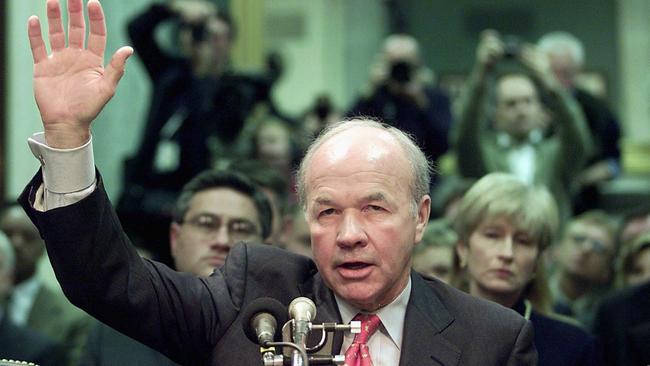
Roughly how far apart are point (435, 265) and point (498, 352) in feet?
7.64

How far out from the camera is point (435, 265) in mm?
5781

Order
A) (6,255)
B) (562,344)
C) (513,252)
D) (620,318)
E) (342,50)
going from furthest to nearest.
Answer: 1. (342,50)
2. (6,255)
3. (620,318)
4. (513,252)
5. (562,344)

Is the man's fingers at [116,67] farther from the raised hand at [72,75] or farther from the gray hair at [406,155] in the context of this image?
the gray hair at [406,155]

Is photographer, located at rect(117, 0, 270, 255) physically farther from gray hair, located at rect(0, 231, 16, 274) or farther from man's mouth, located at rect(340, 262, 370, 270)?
man's mouth, located at rect(340, 262, 370, 270)

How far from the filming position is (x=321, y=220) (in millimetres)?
3342

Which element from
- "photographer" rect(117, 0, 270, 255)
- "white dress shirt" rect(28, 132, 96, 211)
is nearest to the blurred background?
"photographer" rect(117, 0, 270, 255)

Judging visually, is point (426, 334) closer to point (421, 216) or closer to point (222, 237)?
point (421, 216)

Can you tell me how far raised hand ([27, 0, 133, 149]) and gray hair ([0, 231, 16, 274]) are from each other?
3.66 meters

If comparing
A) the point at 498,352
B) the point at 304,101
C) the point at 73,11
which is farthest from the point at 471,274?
the point at 304,101

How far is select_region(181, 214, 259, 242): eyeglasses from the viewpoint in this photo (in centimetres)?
493

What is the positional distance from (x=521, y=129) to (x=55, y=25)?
4.49 m

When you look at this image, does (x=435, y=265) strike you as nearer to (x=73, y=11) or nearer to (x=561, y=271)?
(x=561, y=271)

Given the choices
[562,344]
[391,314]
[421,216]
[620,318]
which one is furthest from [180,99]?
[391,314]

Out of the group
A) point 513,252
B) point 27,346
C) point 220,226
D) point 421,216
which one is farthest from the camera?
point 27,346
